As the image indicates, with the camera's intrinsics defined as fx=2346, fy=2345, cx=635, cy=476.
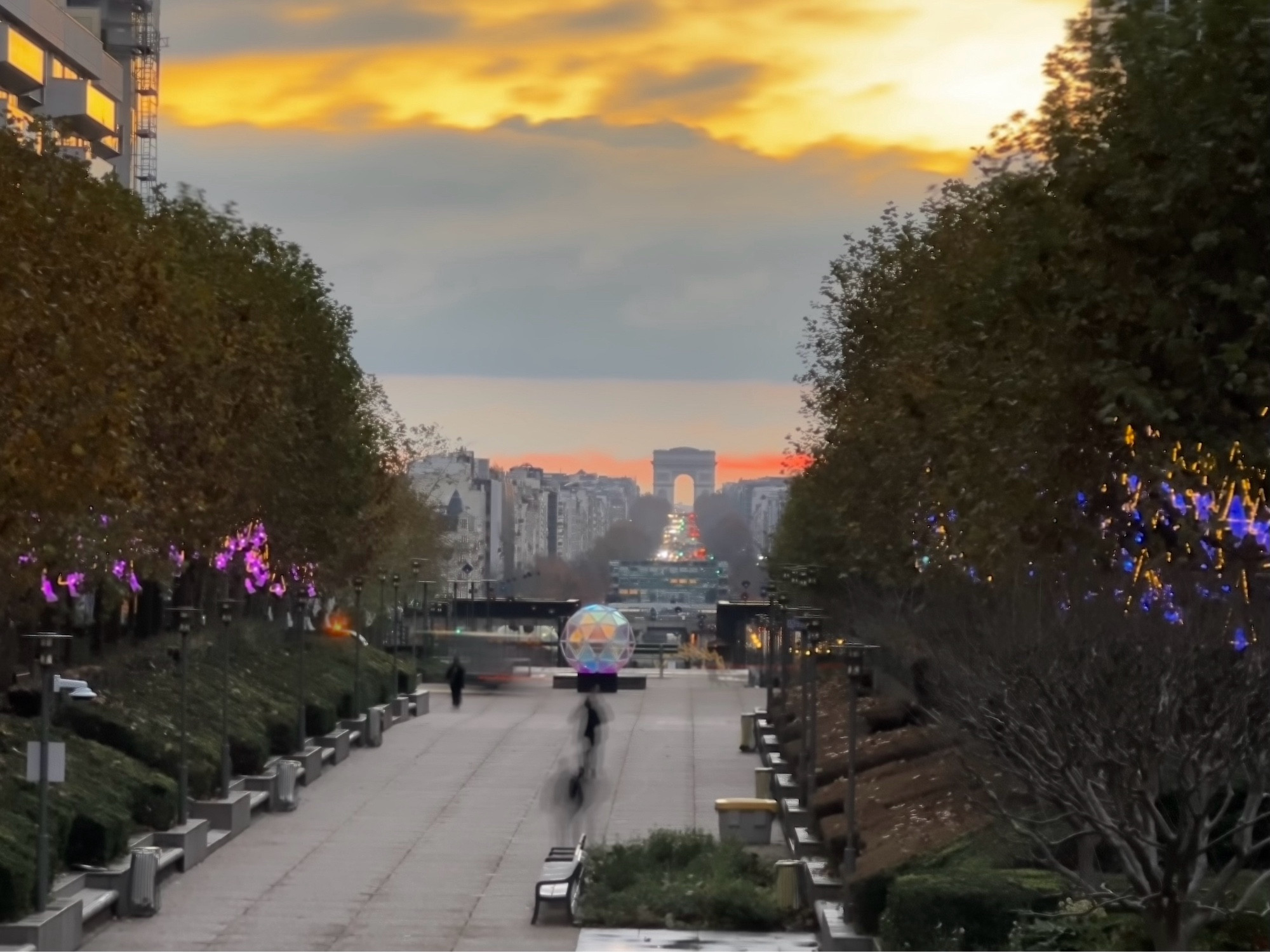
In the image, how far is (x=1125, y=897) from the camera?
19078mm

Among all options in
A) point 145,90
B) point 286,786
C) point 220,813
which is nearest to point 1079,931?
point 220,813

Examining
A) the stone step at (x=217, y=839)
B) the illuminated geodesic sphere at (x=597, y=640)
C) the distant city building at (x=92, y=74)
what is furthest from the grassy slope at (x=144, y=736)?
the illuminated geodesic sphere at (x=597, y=640)

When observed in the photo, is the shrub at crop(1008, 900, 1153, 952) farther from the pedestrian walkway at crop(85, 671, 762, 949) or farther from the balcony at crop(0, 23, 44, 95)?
the balcony at crop(0, 23, 44, 95)

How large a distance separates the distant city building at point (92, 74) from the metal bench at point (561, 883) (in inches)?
1291

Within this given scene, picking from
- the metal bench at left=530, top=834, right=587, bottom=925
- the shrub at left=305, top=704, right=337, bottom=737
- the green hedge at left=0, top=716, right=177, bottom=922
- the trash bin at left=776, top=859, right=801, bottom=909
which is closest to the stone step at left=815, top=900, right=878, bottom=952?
the trash bin at left=776, top=859, right=801, bottom=909

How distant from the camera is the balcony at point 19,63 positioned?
81875mm

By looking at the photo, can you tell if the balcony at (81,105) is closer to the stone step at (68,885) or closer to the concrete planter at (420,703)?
the concrete planter at (420,703)

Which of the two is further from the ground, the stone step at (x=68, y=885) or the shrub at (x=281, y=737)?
the shrub at (x=281, y=737)

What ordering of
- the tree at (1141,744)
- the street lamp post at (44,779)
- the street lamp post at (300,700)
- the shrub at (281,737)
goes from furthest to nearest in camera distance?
1. the street lamp post at (300,700)
2. the shrub at (281,737)
3. the street lamp post at (44,779)
4. the tree at (1141,744)

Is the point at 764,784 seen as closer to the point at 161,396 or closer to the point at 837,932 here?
the point at 161,396

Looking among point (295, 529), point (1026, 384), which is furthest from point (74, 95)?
point (1026, 384)

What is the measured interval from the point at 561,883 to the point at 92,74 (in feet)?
239

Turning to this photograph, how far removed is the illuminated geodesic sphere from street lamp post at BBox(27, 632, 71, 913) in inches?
2316

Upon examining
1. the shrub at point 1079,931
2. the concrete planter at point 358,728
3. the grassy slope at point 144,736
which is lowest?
the concrete planter at point 358,728
